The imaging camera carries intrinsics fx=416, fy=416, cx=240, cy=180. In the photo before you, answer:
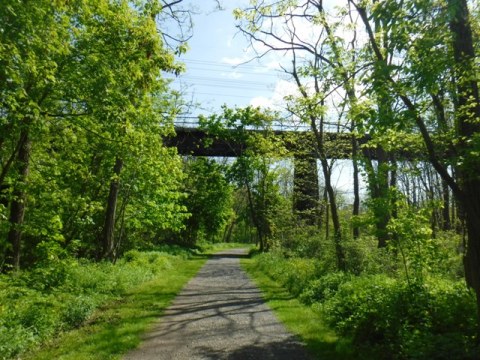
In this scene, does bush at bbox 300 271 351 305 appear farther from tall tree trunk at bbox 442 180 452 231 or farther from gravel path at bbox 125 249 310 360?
tall tree trunk at bbox 442 180 452 231

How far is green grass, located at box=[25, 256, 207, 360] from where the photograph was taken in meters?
7.23

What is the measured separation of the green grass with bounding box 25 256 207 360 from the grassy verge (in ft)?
10.5

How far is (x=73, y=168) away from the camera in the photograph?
46.0 feet

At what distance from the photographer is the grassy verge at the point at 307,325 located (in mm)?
7543

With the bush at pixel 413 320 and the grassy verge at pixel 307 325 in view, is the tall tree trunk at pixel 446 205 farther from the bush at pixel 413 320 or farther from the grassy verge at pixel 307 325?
the bush at pixel 413 320

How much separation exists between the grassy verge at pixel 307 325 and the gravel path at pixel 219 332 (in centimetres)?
23

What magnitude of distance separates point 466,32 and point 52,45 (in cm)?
702

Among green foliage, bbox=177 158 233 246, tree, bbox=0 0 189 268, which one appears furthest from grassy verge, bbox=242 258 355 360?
green foliage, bbox=177 158 233 246

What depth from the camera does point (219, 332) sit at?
910 centimetres

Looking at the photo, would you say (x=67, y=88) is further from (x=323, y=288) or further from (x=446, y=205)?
(x=446, y=205)

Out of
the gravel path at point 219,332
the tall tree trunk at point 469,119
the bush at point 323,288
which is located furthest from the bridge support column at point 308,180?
the tall tree trunk at point 469,119

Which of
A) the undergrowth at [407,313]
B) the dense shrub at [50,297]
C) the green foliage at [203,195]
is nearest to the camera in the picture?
the undergrowth at [407,313]

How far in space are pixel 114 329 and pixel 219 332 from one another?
2.24 m

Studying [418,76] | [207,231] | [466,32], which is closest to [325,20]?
[466,32]
